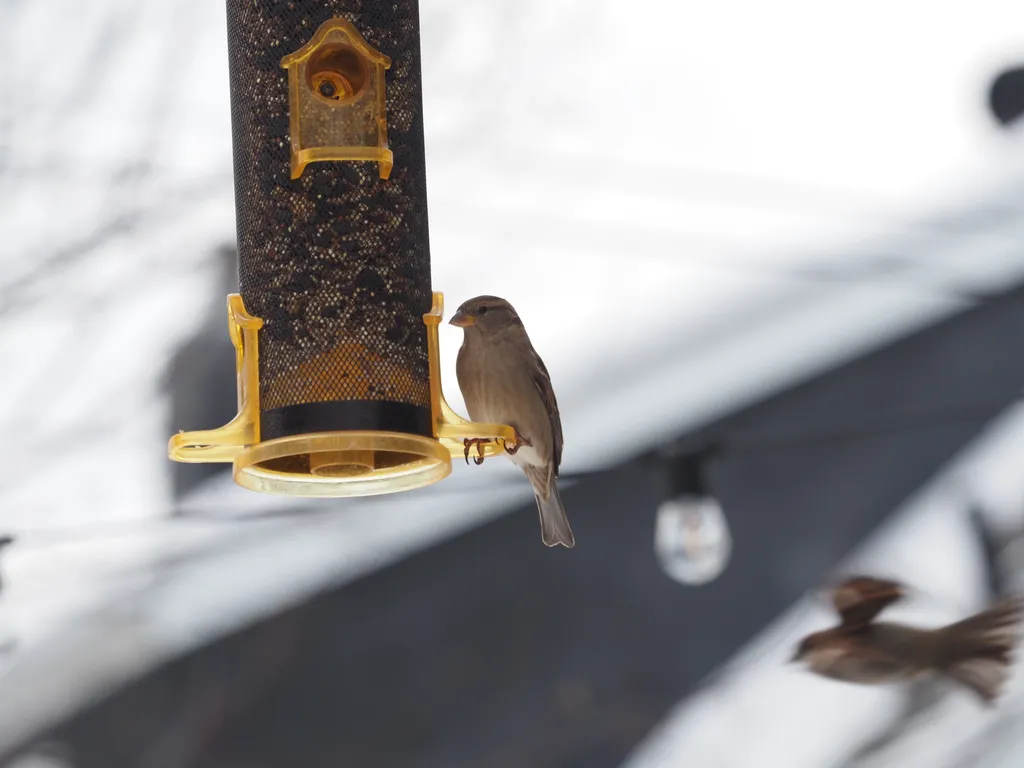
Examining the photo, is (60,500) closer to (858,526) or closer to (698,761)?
(698,761)

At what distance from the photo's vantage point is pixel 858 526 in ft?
24.0

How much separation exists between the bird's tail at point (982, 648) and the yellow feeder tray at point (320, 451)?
2.22m

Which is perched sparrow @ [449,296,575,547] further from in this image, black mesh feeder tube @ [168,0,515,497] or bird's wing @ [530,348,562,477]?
black mesh feeder tube @ [168,0,515,497]

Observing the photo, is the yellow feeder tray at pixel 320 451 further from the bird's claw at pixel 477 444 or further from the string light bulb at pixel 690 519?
the string light bulb at pixel 690 519

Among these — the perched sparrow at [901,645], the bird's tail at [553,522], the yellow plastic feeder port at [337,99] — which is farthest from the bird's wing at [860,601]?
the yellow plastic feeder port at [337,99]

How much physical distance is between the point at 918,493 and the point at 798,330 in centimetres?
85

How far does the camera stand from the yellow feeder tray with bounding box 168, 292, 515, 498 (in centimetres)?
301

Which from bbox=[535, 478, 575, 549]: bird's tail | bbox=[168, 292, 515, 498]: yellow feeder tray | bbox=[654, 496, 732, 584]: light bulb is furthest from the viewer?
bbox=[654, 496, 732, 584]: light bulb

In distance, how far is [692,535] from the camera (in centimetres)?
479

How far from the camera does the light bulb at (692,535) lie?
4785mm

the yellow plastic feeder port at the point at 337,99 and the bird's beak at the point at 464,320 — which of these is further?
the bird's beak at the point at 464,320

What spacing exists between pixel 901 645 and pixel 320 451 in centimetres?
253

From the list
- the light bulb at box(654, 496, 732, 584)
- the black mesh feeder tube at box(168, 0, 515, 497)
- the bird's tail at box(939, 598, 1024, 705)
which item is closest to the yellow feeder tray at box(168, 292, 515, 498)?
the black mesh feeder tube at box(168, 0, 515, 497)

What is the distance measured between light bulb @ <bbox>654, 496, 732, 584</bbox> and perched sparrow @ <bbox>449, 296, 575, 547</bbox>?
2.06 ft
